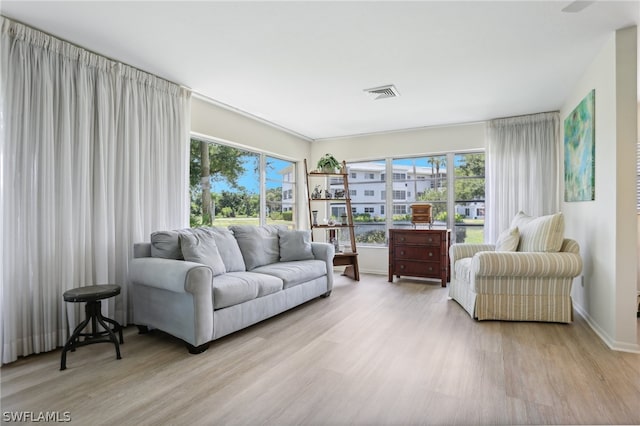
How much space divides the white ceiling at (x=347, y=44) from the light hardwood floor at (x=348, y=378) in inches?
94.5

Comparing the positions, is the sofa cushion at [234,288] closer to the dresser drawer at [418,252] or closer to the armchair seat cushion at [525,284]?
the armchair seat cushion at [525,284]

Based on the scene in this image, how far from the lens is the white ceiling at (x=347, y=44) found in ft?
7.27

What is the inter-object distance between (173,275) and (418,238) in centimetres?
351

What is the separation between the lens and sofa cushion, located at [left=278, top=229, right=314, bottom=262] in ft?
13.3

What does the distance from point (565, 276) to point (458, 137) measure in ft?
9.04

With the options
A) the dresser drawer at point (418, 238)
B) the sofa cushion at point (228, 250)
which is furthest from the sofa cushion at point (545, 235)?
the sofa cushion at point (228, 250)

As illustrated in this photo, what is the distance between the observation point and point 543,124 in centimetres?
450

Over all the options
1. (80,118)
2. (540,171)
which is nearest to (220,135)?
(80,118)

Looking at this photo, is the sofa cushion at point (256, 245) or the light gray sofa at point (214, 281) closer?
the light gray sofa at point (214, 281)

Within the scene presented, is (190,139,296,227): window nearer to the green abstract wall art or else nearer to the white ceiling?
the white ceiling

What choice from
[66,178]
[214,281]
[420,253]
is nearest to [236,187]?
[214,281]

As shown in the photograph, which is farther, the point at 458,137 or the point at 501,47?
the point at 458,137

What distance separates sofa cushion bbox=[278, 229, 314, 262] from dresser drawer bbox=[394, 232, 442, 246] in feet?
5.15

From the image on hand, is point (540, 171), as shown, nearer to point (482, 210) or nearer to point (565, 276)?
point (482, 210)
